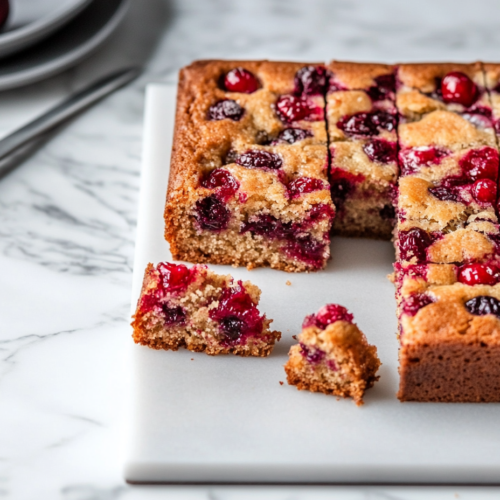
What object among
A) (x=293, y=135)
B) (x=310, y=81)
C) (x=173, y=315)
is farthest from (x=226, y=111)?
(x=173, y=315)

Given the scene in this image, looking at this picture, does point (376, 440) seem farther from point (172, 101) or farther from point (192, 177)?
point (172, 101)

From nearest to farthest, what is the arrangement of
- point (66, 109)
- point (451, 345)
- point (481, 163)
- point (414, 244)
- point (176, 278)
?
point (451, 345)
point (176, 278)
point (414, 244)
point (481, 163)
point (66, 109)

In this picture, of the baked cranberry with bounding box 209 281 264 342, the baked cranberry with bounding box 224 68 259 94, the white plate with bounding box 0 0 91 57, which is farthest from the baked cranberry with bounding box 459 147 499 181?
the white plate with bounding box 0 0 91 57

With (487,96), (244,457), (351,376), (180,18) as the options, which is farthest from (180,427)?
(180,18)

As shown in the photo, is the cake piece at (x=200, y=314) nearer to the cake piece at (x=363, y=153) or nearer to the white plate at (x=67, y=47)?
the cake piece at (x=363, y=153)

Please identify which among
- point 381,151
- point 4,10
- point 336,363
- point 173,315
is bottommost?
point 336,363

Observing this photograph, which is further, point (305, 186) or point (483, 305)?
point (305, 186)

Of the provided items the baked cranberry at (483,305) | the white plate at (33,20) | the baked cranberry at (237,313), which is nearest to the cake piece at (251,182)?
the baked cranberry at (237,313)

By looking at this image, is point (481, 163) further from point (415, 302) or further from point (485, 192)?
point (415, 302)
